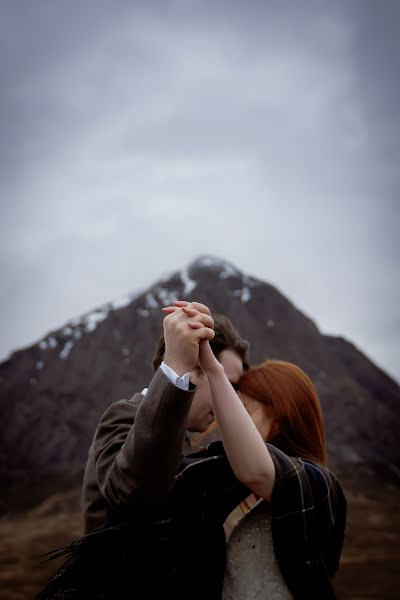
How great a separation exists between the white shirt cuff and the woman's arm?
99 mm

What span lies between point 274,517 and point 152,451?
381 mm

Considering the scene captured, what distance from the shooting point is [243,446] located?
3.91 feet

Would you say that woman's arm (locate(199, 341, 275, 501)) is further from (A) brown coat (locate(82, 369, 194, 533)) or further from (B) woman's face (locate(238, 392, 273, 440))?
(B) woman's face (locate(238, 392, 273, 440))

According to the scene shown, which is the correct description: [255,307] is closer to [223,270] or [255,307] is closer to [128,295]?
[223,270]

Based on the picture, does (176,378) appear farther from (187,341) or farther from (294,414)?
(294,414)

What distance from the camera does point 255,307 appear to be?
11586 millimetres

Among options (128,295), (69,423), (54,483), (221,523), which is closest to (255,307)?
(128,295)

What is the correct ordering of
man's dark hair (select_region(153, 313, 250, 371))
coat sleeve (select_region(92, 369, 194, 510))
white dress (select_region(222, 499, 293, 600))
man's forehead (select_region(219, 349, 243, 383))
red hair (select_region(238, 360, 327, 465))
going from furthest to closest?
man's dark hair (select_region(153, 313, 250, 371)) → man's forehead (select_region(219, 349, 243, 383)) → red hair (select_region(238, 360, 327, 465)) → white dress (select_region(222, 499, 293, 600)) → coat sleeve (select_region(92, 369, 194, 510))

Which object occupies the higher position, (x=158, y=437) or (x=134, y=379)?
(x=134, y=379)

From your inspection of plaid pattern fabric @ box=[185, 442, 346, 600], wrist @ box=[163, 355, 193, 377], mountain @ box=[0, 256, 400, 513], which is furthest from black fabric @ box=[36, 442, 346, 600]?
mountain @ box=[0, 256, 400, 513]

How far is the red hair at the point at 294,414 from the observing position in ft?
4.97

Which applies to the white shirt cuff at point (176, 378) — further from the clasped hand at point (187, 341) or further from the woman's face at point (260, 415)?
the woman's face at point (260, 415)

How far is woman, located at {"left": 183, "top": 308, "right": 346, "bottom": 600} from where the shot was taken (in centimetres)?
121

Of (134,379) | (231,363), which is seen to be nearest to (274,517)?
(231,363)
